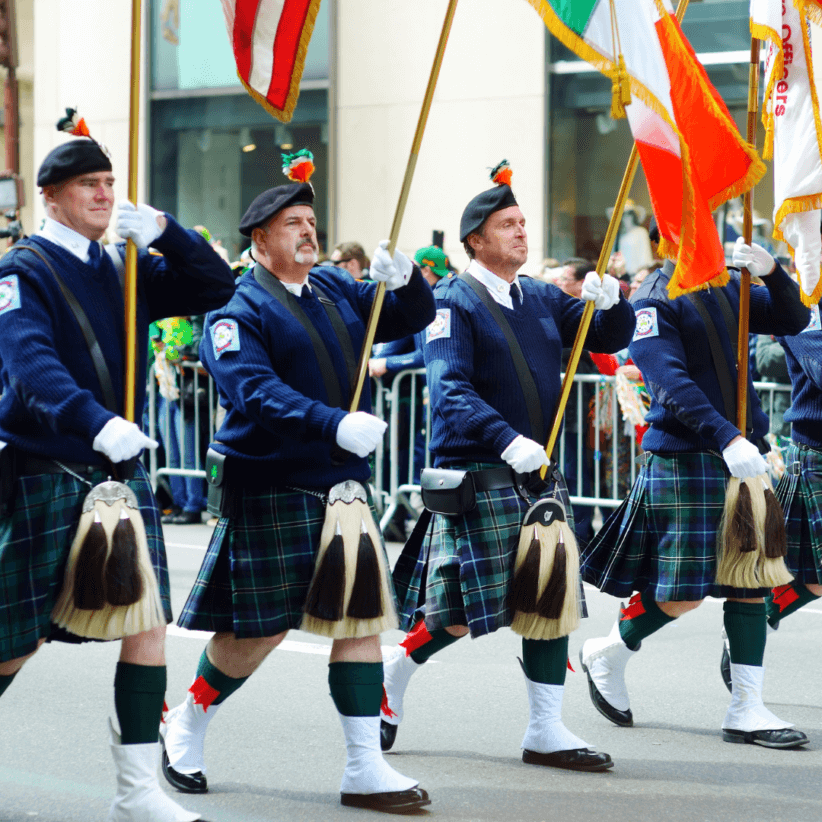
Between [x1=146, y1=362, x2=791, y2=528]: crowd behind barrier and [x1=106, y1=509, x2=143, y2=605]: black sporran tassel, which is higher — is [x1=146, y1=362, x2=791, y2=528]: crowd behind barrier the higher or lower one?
the lower one

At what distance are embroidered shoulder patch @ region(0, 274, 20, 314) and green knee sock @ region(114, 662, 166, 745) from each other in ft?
3.33

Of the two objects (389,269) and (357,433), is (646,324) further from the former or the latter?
(357,433)

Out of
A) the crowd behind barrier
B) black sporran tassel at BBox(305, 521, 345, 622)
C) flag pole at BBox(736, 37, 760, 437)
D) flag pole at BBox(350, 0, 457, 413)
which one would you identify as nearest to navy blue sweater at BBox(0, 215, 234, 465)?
flag pole at BBox(350, 0, 457, 413)

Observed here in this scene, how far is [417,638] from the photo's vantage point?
4.89m

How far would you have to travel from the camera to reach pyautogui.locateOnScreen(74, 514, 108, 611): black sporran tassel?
3736mm

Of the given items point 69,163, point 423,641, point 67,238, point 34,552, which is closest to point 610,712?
point 423,641

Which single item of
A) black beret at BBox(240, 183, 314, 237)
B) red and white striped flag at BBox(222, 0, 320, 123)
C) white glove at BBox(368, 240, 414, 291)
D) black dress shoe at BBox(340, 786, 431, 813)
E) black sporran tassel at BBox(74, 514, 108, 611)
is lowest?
black dress shoe at BBox(340, 786, 431, 813)

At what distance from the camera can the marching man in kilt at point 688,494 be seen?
491cm

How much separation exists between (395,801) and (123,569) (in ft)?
3.55

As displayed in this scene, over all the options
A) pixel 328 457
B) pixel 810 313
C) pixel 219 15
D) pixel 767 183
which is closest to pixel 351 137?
pixel 219 15

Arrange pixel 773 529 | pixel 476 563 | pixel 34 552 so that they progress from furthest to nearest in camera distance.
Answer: pixel 773 529 < pixel 476 563 < pixel 34 552

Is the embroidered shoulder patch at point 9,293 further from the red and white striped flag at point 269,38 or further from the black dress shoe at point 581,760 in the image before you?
the black dress shoe at point 581,760

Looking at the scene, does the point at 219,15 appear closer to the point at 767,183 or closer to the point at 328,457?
the point at 767,183

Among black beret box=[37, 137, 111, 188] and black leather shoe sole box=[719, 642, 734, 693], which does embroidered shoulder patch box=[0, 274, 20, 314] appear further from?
black leather shoe sole box=[719, 642, 734, 693]
